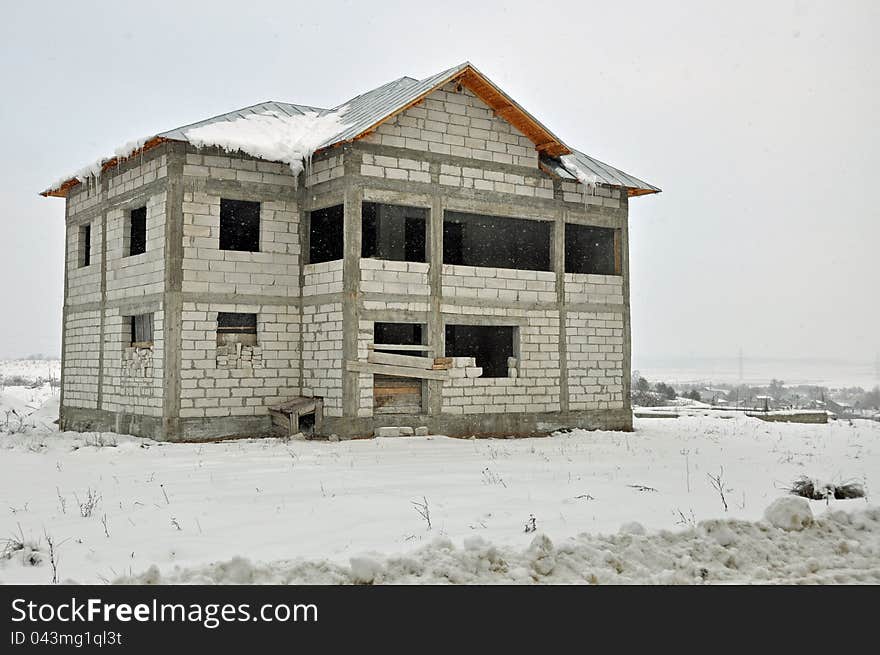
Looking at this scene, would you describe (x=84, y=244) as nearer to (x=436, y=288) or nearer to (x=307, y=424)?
(x=307, y=424)

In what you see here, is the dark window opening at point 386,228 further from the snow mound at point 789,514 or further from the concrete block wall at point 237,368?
the snow mound at point 789,514

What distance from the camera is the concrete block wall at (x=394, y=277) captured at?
17.8m

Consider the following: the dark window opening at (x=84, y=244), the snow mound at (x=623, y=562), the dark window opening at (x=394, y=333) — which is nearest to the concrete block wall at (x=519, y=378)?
the dark window opening at (x=394, y=333)

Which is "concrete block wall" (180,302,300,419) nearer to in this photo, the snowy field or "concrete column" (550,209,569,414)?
the snowy field

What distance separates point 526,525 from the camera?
8648mm

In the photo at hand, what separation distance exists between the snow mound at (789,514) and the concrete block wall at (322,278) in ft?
34.1

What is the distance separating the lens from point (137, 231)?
20.3 meters

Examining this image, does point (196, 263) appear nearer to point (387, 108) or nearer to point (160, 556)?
point (387, 108)

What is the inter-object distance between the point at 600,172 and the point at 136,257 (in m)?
10.4

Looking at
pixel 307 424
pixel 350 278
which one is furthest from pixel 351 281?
pixel 307 424

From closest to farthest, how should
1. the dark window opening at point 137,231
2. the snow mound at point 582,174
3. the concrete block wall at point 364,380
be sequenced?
the concrete block wall at point 364,380 < the dark window opening at point 137,231 < the snow mound at point 582,174

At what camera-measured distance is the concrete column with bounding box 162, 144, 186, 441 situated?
17.1 meters

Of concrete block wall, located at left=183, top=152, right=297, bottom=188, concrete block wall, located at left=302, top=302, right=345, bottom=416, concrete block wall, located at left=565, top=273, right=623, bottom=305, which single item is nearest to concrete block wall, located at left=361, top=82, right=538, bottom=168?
concrete block wall, located at left=183, top=152, right=297, bottom=188

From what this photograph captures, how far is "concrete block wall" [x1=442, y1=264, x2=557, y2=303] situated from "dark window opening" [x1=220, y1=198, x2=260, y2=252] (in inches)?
164
